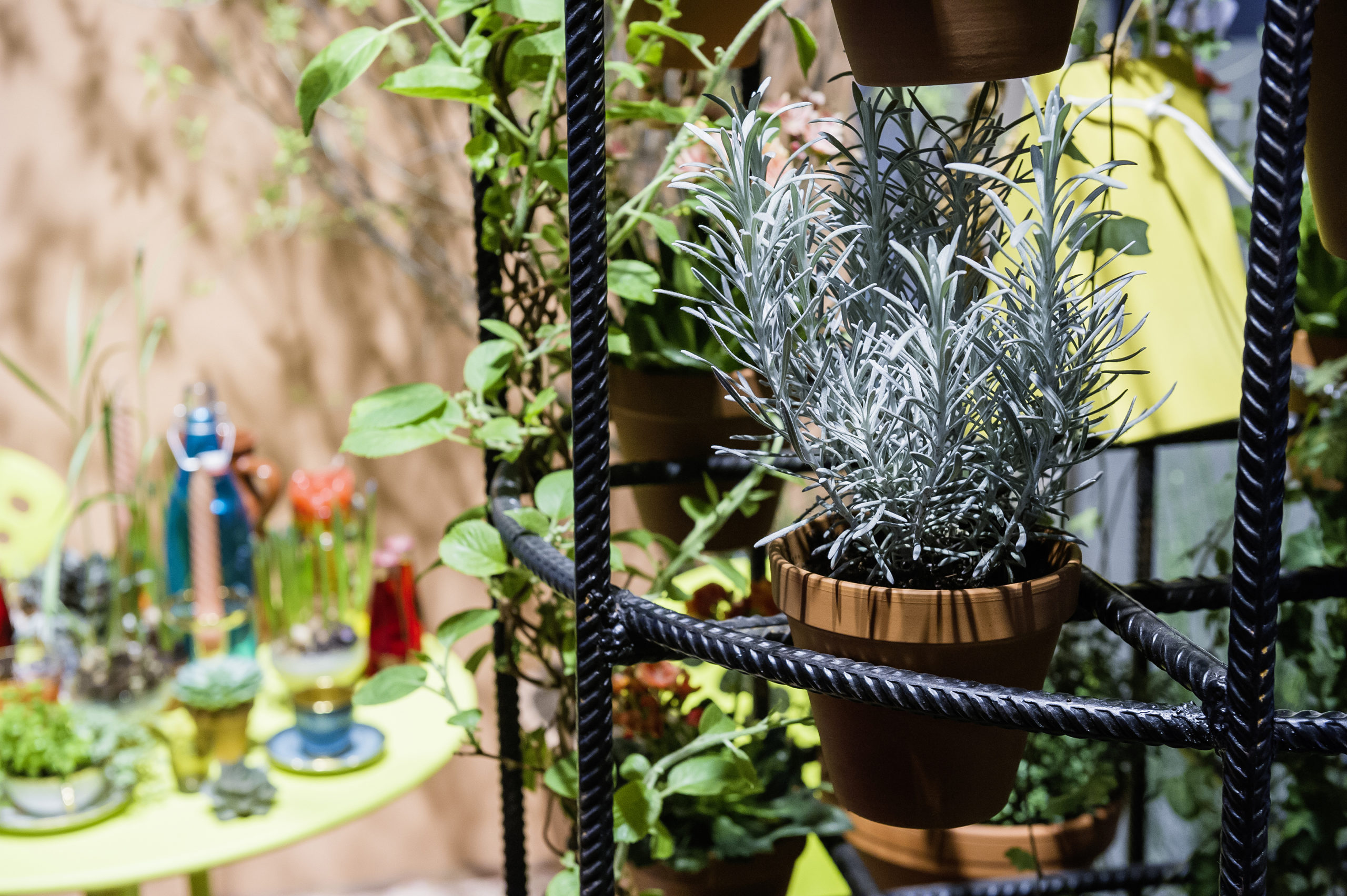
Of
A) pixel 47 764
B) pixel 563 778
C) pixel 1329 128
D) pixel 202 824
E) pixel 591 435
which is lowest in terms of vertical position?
pixel 202 824

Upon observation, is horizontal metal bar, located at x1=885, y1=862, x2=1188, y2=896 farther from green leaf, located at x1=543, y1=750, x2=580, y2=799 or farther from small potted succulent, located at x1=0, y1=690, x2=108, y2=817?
small potted succulent, located at x1=0, y1=690, x2=108, y2=817

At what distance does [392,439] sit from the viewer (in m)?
0.68

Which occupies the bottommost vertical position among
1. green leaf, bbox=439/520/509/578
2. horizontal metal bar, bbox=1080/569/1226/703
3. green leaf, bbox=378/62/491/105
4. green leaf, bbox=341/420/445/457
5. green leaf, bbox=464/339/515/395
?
green leaf, bbox=439/520/509/578

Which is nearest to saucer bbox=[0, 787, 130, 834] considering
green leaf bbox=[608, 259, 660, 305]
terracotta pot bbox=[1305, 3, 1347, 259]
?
Result: green leaf bbox=[608, 259, 660, 305]

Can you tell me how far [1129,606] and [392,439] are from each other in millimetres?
427

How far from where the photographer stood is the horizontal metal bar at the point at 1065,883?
2.88ft

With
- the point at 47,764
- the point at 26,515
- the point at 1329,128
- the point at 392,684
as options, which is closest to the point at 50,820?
the point at 47,764

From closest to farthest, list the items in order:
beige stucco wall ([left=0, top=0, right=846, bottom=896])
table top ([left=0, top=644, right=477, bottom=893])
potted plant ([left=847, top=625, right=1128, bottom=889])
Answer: potted plant ([left=847, top=625, right=1128, bottom=889]) → table top ([left=0, top=644, right=477, bottom=893]) → beige stucco wall ([left=0, top=0, right=846, bottom=896])

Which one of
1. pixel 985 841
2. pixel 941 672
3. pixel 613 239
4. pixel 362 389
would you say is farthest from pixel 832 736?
pixel 362 389

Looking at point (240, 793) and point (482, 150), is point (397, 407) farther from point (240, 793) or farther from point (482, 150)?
point (240, 793)

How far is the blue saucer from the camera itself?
1.59 metres

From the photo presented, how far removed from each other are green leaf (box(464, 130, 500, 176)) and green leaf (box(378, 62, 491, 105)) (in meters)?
0.03

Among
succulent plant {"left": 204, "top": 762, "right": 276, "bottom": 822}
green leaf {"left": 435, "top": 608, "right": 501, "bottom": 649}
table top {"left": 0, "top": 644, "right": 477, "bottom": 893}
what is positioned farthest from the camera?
succulent plant {"left": 204, "top": 762, "right": 276, "bottom": 822}

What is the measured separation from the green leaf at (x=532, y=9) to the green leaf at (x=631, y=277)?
6.2 inches
